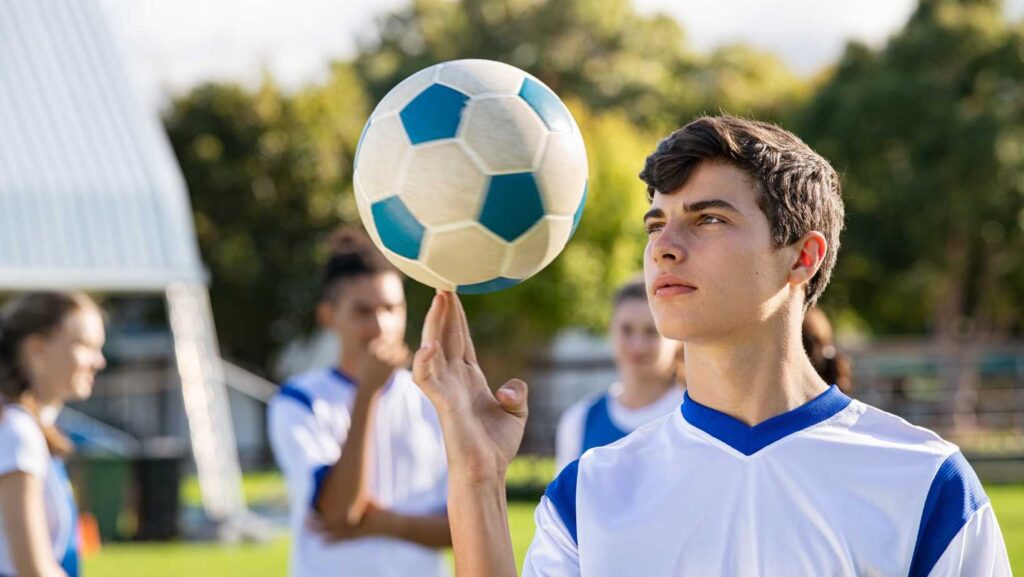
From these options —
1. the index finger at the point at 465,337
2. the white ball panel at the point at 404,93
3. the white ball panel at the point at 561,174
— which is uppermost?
the white ball panel at the point at 404,93

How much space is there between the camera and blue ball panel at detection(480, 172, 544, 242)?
118 inches

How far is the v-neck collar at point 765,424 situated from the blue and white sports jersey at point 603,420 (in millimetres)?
2875

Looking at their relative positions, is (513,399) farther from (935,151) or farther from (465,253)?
(935,151)

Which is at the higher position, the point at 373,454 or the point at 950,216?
the point at 373,454

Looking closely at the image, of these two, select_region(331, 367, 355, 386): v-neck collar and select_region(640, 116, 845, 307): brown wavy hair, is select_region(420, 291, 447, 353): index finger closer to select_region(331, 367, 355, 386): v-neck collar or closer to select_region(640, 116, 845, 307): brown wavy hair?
select_region(640, 116, 845, 307): brown wavy hair

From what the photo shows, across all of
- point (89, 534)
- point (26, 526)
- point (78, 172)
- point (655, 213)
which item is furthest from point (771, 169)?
point (89, 534)

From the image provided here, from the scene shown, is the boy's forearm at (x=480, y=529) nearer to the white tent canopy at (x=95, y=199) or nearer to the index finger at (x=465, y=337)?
the index finger at (x=465, y=337)

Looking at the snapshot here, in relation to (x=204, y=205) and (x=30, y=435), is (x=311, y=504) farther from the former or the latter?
(x=204, y=205)

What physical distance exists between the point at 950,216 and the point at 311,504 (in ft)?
92.2

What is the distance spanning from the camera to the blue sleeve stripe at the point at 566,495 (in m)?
2.74

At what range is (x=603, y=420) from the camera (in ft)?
18.9

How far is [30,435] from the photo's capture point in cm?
459

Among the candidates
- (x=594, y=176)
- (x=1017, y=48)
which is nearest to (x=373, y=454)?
(x=594, y=176)

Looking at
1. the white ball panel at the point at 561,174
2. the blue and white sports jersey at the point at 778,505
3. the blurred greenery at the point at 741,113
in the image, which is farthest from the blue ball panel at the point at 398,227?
the blurred greenery at the point at 741,113
